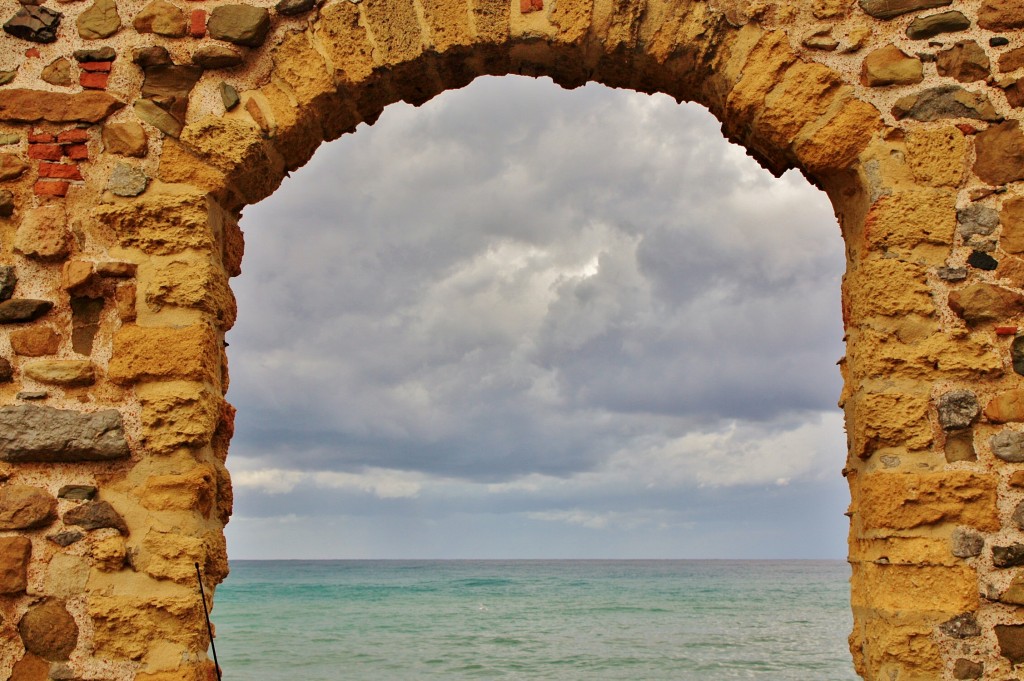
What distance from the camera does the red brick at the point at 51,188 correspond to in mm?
3256

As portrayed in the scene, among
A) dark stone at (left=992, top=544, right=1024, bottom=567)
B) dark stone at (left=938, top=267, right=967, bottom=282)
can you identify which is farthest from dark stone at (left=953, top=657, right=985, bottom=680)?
dark stone at (left=938, top=267, right=967, bottom=282)

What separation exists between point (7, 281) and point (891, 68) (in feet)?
11.1

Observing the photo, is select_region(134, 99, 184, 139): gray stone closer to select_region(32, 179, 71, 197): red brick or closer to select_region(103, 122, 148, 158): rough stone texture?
select_region(103, 122, 148, 158): rough stone texture

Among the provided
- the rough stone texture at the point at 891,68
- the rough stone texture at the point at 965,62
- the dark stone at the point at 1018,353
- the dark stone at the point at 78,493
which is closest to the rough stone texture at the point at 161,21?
the dark stone at the point at 78,493

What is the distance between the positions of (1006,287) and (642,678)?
1117cm

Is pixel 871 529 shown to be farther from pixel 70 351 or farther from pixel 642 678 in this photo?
pixel 642 678

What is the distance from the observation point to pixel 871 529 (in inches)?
115

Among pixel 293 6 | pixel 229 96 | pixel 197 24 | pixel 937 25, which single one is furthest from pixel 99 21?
pixel 937 25

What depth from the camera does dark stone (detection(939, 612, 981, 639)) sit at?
2756 millimetres

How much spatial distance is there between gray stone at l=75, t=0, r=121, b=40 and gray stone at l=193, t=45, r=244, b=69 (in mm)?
353

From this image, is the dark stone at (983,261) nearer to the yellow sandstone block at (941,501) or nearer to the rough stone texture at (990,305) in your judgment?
the rough stone texture at (990,305)

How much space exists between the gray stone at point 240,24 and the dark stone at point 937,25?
249 cm

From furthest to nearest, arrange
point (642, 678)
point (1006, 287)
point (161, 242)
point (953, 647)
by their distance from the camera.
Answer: point (642, 678)
point (161, 242)
point (1006, 287)
point (953, 647)

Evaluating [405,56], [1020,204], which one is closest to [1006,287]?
[1020,204]
